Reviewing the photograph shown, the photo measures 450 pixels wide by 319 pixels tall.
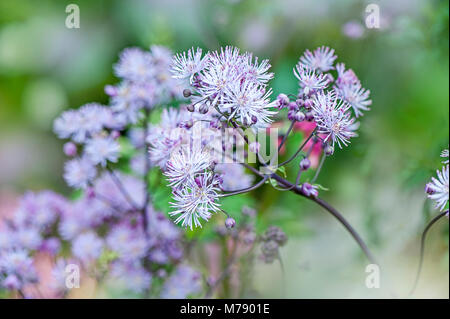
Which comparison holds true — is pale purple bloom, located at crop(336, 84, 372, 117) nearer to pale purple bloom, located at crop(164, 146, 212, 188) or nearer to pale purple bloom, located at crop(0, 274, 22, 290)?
pale purple bloom, located at crop(164, 146, 212, 188)

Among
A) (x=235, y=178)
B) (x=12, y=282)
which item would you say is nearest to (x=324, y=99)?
(x=235, y=178)

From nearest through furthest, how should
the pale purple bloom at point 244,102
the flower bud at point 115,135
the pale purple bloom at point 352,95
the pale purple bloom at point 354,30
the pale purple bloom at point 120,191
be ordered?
the pale purple bloom at point 244,102 < the pale purple bloom at point 352,95 < the flower bud at point 115,135 < the pale purple bloom at point 120,191 < the pale purple bloom at point 354,30

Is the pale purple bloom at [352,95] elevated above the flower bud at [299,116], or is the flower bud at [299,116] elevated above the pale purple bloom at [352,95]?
the pale purple bloom at [352,95]

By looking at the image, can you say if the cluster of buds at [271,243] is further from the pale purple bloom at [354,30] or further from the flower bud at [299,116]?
the pale purple bloom at [354,30]

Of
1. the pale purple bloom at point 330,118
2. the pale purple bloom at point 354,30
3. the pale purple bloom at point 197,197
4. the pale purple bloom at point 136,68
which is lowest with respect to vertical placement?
the pale purple bloom at point 197,197

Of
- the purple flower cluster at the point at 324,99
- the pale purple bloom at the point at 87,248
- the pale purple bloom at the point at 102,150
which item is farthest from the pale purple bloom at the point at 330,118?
the pale purple bloom at the point at 87,248
